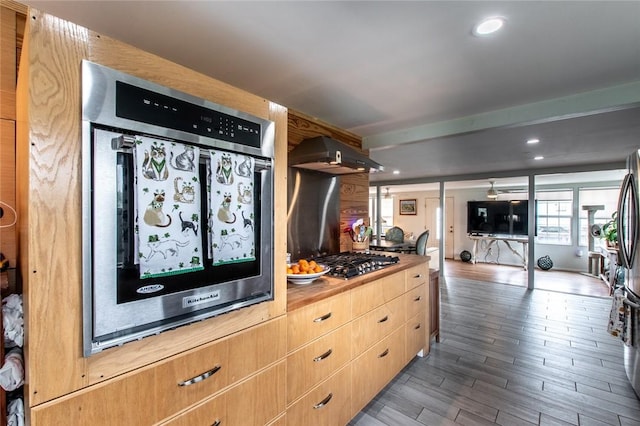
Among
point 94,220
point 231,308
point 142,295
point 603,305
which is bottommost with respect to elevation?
point 603,305

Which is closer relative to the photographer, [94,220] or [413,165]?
[94,220]

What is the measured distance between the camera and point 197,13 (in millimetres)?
1367

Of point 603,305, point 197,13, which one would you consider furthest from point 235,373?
point 603,305

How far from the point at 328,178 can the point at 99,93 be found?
7.39ft

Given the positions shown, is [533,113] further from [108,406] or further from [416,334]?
[108,406]

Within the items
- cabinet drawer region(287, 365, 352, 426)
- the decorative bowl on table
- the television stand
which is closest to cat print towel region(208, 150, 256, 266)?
the decorative bowl on table

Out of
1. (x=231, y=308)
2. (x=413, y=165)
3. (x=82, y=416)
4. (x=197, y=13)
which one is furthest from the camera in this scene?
(x=413, y=165)

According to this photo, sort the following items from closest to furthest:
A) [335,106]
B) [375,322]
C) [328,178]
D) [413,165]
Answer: [375,322], [335,106], [328,178], [413,165]

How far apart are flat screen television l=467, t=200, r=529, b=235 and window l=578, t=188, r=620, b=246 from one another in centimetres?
116

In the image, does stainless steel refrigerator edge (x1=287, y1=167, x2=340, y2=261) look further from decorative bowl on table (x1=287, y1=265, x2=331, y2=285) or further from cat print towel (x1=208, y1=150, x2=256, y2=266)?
cat print towel (x1=208, y1=150, x2=256, y2=266)

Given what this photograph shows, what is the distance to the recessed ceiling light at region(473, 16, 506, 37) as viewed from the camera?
1.40 meters

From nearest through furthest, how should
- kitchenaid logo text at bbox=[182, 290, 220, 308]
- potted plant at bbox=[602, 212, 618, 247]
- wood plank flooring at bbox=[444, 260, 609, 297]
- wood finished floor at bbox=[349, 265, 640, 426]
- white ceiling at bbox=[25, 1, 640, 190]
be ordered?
kitchenaid logo text at bbox=[182, 290, 220, 308] → white ceiling at bbox=[25, 1, 640, 190] → wood finished floor at bbox=[349, 265, 640, 426] → potted plant at bbox=[602, 212, 618, 247] → wood plank flooring at bbox=[444, 260, 609, 297]

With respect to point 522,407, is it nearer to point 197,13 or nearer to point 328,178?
point 328,178

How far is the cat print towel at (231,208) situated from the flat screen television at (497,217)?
880cm
